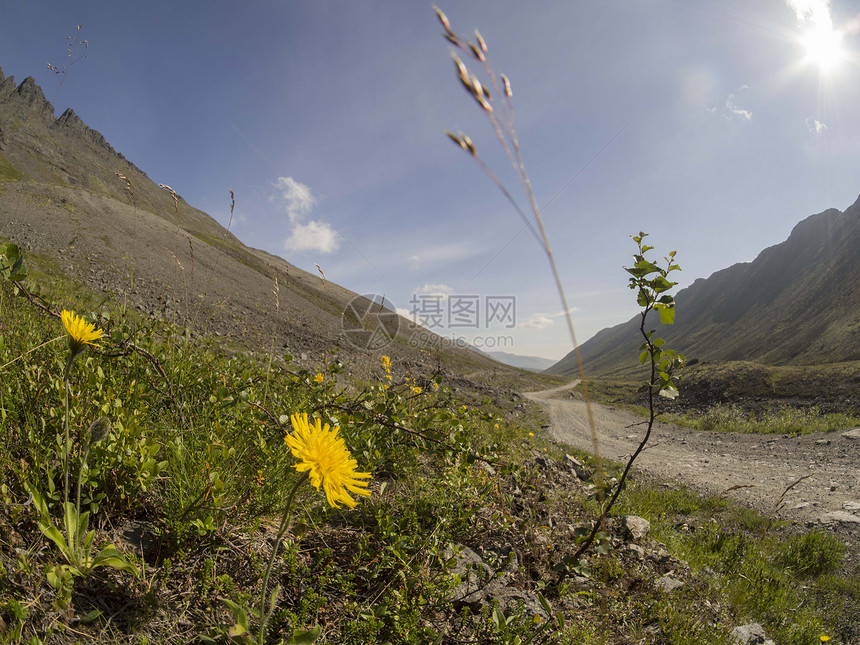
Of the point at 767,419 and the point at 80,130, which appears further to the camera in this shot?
the point at 80,130

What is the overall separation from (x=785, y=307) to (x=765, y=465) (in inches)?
3927

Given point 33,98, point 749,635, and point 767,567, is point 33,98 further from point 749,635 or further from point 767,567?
point 767,567

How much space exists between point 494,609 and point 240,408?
2052 millimetres

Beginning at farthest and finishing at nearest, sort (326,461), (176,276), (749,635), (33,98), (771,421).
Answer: (33,98)
(771,421)
(176,276)
(749,635)
(326,461)

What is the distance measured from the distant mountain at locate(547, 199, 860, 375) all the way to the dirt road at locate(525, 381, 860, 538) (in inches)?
1595

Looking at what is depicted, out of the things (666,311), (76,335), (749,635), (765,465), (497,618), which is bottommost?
(765,465)

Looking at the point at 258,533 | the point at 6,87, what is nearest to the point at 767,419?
the point at 258,533

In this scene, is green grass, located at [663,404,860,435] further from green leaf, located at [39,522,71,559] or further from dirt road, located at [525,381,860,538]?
green leaf, located at [39,522,71,559]

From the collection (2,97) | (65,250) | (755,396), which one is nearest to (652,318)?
(755,396)

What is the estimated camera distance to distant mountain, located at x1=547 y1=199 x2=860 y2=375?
5559 centimetres

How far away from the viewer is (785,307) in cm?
8088

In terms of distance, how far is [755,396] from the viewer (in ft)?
57.7

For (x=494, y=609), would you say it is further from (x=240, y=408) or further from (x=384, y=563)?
(x=240, y=408)

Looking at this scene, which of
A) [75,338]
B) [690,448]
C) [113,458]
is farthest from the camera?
[690,448]
